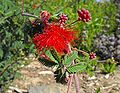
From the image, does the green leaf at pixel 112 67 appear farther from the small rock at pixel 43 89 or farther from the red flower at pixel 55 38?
the red flower at pixel 55 38

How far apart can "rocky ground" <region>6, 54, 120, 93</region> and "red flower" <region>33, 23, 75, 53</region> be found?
2920mm

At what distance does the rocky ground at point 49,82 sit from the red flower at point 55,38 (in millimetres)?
2920

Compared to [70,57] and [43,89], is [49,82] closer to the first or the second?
[43,89]

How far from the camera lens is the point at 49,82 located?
468 cm

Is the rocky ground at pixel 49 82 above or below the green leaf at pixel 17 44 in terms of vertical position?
below

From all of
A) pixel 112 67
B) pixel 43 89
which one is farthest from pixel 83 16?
pixel 112 67

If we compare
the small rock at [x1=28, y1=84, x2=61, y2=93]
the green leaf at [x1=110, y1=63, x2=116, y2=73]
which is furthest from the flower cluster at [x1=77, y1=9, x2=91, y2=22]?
the green leaf at [x1=110, y1=63, x2=116, y2=73]

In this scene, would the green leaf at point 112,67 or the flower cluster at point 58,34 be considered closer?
the flower cluster at point 58,34

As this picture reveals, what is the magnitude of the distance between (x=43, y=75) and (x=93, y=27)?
1.42 metres

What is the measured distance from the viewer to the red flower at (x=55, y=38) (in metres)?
1.16

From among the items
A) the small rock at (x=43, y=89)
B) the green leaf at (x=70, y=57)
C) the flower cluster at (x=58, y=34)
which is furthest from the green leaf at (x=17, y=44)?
the green leaf at (x=70, y=57)

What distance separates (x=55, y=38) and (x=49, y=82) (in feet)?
11.6

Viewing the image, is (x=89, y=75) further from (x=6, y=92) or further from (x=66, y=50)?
(x=66, y=50)

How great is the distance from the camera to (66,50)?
1.16 metres
